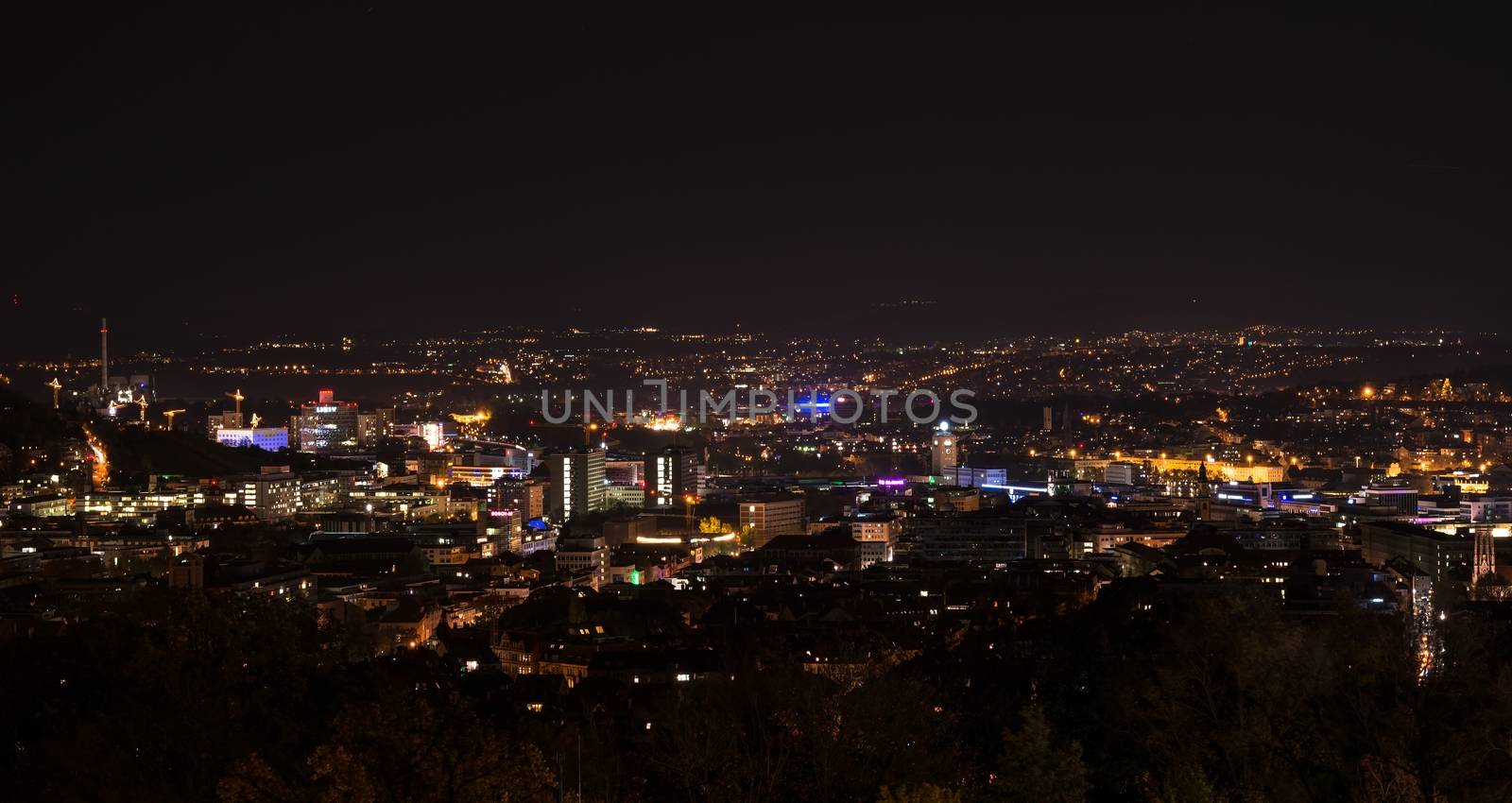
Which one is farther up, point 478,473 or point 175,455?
point 175,455

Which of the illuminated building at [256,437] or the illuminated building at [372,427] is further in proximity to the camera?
the illuminated building at [372,427]

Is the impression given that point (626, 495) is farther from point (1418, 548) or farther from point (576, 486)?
point (1418, 548)

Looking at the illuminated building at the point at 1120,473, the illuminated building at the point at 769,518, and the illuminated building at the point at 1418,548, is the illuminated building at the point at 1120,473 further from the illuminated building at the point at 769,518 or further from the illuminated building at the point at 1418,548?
the illuminated building at the point at 1418,548

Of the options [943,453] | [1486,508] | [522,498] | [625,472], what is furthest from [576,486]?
[1486,508]

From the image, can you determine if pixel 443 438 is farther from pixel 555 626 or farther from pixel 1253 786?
pixel 1253 786

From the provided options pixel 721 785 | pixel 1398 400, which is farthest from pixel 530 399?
pixel 721 785

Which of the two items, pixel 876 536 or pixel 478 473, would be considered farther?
pixel 478 473

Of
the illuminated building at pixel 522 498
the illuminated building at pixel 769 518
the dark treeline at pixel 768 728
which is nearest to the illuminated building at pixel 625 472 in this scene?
the illuminated building at pixel 522 498
